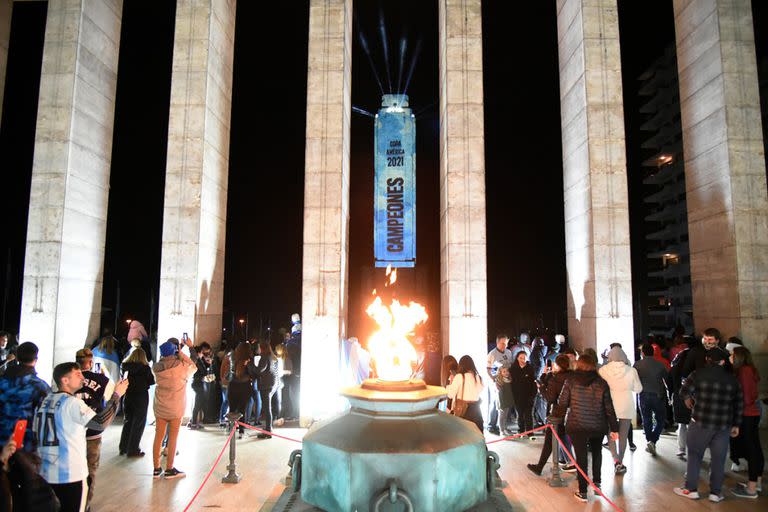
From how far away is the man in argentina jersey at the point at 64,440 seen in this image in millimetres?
4258

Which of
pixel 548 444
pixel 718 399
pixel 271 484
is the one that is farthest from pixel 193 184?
pixel 718 399

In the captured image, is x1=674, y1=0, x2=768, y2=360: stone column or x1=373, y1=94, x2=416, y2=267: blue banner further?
x1=373, y1=94, x2=416, y2=267: blue banner

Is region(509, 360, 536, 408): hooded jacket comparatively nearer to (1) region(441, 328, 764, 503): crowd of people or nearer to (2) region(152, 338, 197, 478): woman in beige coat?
(1) region(441, 328, 764, 503): crowd of people

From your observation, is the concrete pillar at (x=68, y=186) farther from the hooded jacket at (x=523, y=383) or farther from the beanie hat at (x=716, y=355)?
the beanie hat at (x=716, y=355)

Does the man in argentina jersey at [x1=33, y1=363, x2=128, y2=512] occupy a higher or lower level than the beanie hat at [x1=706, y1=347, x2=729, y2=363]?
lower

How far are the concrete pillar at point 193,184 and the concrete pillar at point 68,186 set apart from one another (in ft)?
6.98

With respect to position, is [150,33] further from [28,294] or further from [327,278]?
[327,278]

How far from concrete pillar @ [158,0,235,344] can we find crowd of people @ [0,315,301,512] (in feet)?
2.93

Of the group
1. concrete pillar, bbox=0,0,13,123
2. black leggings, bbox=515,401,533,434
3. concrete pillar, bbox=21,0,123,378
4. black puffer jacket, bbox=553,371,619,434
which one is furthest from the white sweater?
concrete pillar, bbox=0,0,13,123

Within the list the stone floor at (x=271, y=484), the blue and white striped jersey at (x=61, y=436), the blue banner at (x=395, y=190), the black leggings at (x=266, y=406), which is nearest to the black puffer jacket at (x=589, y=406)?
the stone floor at (x=271, y=484)

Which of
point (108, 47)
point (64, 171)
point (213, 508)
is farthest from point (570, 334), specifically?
point (108, 47)

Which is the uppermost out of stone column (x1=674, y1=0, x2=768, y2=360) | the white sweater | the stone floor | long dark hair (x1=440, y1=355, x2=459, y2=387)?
stone column (x1=674, y1=0, x2=768, y2=360)

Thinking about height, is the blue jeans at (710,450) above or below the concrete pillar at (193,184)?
below

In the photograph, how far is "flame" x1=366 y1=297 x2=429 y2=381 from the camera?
6043 mm
